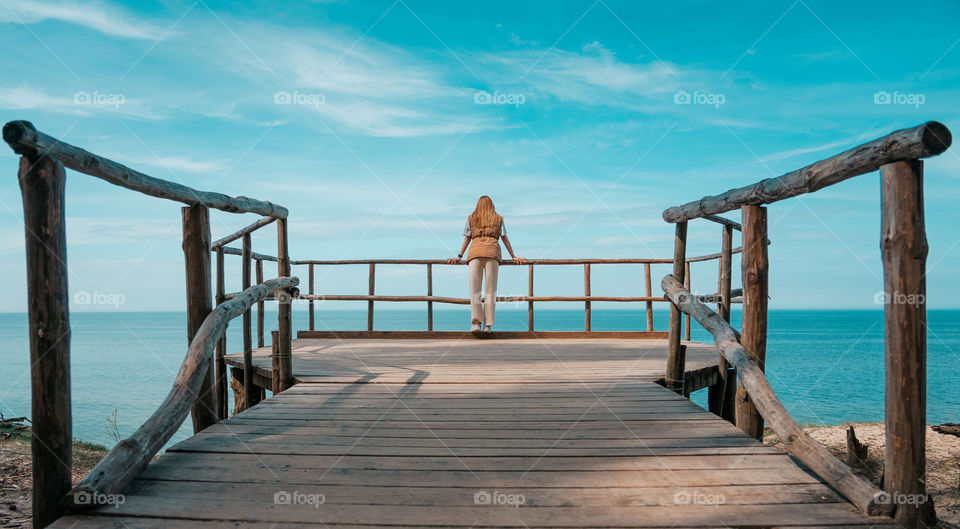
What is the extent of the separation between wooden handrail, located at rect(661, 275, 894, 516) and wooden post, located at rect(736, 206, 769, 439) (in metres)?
0.13

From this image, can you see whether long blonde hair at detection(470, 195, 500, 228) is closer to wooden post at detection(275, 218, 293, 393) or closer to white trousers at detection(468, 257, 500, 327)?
white trousers at detection(468, 257, 500, 327)

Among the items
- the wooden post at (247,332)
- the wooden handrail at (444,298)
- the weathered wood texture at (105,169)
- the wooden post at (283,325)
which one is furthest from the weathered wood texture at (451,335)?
the weathered wood texture at (105,169)

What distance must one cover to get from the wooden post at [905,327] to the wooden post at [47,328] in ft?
9.80

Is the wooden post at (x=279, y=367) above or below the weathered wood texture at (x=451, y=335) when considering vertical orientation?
above

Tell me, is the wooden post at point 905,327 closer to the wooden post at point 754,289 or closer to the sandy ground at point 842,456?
the wooden post at point 754,289

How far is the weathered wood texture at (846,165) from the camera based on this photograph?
1884mm

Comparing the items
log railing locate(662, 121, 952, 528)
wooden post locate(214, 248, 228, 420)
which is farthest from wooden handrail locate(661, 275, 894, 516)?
wooden post locate(214, 248, 228, 420)

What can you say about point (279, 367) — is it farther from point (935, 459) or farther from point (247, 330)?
point (935, 459)

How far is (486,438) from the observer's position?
3.11 metres

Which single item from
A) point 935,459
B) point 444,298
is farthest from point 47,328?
point 935,459

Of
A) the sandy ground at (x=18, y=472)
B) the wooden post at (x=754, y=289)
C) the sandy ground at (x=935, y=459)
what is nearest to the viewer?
the wooden post at (x=754, y=289)

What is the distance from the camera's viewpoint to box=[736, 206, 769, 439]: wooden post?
10.4 feet

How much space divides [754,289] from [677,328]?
1.30 metres

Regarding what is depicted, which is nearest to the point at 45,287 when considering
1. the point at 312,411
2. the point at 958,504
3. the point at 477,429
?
the point at 312,411
